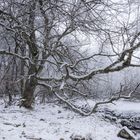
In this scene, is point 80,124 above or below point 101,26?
below

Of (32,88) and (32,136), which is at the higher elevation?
(32,88)

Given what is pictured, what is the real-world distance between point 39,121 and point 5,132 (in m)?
3.42

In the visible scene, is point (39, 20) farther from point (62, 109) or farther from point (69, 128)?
point (62, 109)

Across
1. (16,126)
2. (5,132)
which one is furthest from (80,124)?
(5,132)

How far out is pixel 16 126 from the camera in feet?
35.0

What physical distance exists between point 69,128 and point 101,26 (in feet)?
16.5

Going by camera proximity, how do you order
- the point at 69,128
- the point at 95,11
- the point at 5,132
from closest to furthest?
the point at 95,11 < the point at 5,132 < the point at 69,128

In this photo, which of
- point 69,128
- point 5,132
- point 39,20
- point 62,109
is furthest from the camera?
point 62,109

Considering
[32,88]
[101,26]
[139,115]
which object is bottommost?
[139,115]

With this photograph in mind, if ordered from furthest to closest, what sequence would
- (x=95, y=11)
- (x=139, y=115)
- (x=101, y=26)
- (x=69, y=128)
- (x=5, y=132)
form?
(x=139, y=115) → (x=69, y=128) → (x=5, y=132) → (x=101, y=26) → (x=95, y=11)

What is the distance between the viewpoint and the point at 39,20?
34.5 ft

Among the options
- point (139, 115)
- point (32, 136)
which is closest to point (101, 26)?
point (32, 136)

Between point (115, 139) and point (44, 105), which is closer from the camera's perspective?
point (115, 139)

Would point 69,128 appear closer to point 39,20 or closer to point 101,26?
point 39,20
